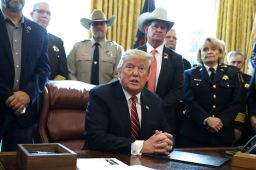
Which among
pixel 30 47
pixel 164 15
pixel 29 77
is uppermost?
pixel 164 15

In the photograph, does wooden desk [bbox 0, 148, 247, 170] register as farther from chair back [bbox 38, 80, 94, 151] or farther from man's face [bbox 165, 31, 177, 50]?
man's face [bbox 165, 31, 177, 50]

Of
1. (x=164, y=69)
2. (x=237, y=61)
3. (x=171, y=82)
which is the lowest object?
(x=171, y=82)

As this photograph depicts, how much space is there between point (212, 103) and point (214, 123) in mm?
211

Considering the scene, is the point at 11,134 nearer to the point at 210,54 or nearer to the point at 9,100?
the point at 9,100

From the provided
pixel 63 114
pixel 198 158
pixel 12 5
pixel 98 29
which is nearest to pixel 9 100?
pixel 63 114

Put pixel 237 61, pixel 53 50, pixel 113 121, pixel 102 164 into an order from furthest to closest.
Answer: pixel 237 61
pixel 53 50
pixel 113 121
pixel 102 164

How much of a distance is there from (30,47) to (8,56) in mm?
193

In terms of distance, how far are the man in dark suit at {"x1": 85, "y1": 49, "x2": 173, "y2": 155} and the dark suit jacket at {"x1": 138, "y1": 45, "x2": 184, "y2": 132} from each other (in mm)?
827

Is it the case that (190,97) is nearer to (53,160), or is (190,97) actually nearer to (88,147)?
(88,147)

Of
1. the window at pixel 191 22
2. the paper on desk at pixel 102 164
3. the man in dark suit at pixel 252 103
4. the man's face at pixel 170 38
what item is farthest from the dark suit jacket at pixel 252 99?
the window at pixel 191 22

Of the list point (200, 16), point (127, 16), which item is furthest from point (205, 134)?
point (200, 16)

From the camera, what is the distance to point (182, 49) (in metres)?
5.81

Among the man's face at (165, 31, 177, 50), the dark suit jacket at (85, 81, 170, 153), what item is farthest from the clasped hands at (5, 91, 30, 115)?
the man's face at (165, 31, 177, 50)

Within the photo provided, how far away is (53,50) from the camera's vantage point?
138 inches
